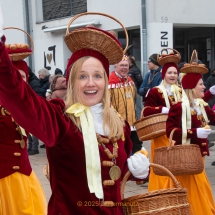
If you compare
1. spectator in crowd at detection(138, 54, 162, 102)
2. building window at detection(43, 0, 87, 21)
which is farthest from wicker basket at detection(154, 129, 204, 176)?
building window at detection(43, 0, 87, 21)

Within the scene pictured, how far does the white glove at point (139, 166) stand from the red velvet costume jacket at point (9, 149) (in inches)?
53.4

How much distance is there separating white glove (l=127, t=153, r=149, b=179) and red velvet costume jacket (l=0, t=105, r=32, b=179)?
1358mm

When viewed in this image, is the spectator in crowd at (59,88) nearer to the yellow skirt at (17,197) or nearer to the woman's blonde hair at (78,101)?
the yellow skirt at (17,197)

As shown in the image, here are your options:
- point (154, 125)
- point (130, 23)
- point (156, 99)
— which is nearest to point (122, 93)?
point (156, 99)

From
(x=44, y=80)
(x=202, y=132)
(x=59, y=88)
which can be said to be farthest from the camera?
(x=44, y=80)

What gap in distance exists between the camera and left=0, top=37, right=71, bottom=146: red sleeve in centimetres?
171

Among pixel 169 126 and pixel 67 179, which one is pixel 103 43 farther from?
pixel 169 126

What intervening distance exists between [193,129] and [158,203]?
2.25 m

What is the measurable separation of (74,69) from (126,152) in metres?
0.64

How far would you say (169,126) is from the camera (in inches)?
183

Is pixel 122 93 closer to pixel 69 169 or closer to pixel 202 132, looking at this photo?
pixel 202 132

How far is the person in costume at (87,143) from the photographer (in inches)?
92.0

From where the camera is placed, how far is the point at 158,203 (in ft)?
7.91

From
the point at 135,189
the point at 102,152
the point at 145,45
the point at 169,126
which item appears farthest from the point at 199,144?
the point at 145,45
